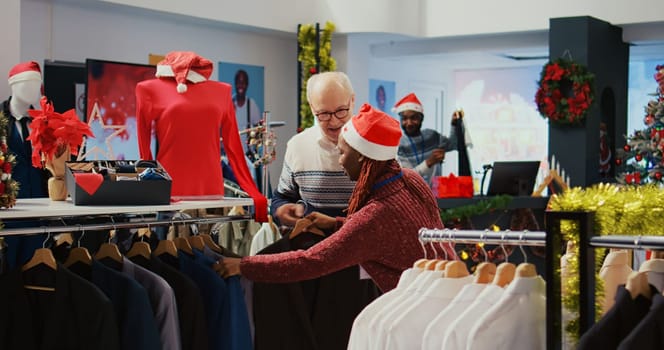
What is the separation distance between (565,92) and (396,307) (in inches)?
314

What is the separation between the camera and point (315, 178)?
4.29m

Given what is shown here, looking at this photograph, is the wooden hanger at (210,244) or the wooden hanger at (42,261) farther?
the wooden hanger at (210,244)

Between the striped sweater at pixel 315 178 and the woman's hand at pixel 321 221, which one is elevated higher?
the striped sweater at pixel 315 178

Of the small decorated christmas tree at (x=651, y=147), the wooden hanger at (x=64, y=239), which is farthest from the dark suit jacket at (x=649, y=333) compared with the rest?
the small decorated christmas tree at (x=651, y=147)

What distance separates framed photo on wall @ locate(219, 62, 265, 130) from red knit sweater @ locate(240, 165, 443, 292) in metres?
7.22

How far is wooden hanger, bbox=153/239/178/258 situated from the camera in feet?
11.3

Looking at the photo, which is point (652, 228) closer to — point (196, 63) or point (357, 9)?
point (196, 63)

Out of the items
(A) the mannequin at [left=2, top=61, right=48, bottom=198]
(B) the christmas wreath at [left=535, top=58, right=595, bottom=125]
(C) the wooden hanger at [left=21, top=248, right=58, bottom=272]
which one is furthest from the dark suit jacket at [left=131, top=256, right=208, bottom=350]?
(B) the christmas wreath at [left=535, top=58, right=595, bottom=125]

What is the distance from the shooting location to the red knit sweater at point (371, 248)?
3.28 meters

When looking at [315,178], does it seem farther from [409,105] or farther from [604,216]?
[409,105]

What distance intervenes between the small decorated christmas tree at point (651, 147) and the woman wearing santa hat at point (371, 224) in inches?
225

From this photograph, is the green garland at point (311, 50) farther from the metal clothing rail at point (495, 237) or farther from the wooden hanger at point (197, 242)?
the metal clothing rail at point (495, 237)

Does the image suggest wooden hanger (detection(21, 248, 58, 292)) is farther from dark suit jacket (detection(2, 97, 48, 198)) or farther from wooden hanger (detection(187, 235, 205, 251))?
dark suit jacket (detection(2, 97, 48, 198))

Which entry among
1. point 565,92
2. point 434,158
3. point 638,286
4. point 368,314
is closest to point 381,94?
point 565,92
